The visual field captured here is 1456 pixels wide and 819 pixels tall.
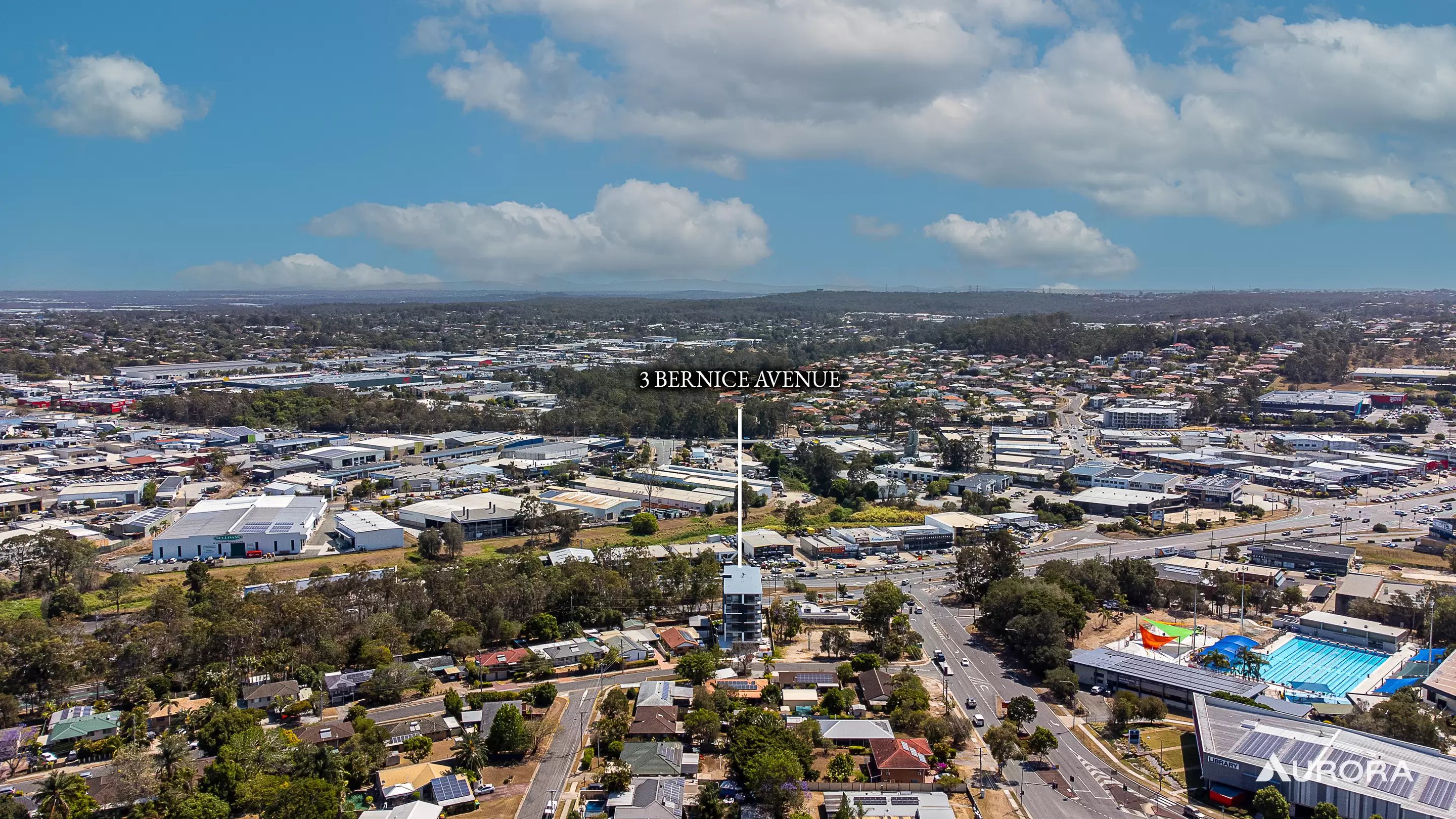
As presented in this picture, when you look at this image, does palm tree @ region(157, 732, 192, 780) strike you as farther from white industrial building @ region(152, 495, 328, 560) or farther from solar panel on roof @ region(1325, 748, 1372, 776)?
solar panel on roof @ region(1325, 748, 1372, 776)

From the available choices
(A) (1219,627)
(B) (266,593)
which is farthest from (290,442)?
(A) (1219,627)

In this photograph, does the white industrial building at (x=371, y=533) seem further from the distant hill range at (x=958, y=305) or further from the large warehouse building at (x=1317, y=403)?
the distant hill range at (x=958, y=305)

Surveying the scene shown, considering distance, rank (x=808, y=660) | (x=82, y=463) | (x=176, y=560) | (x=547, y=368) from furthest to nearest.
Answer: (x=547, y=368) → (x=82, y=463) → (x=176, y=560) → (x=808, y=660)

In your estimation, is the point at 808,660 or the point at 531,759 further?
the point at 808,660

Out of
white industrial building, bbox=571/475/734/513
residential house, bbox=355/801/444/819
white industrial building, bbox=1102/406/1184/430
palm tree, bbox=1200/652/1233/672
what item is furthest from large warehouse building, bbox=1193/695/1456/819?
white industrial building, bbox=1102/406/1184/430

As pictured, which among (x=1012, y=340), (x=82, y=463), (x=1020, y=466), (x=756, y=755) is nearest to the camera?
(x=756, y=755)

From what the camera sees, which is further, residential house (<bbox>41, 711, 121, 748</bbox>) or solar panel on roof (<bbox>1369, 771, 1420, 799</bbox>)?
residential house (<bbox>41, 711, 121, 748</bbox>)

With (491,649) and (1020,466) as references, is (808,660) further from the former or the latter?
(1020,466)
